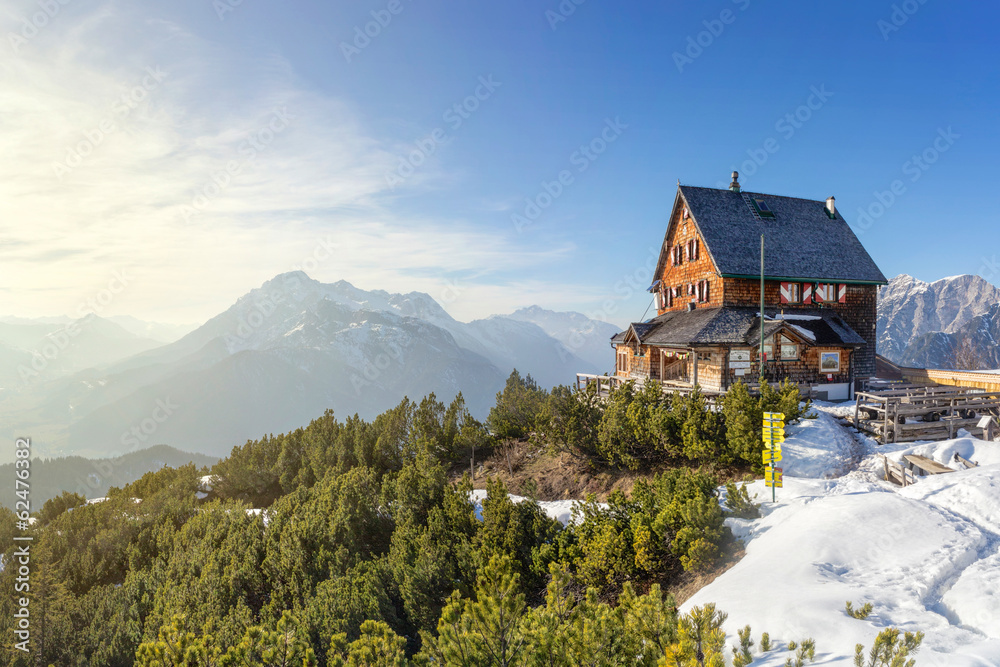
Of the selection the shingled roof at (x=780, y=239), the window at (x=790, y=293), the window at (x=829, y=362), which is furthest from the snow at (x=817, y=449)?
the shingled roof at (x=780, y=239)

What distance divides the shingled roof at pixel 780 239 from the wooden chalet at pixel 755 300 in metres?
0.07

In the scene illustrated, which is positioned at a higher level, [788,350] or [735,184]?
[735,184]

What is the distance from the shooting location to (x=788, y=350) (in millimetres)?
22672

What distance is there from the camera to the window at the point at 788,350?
74.1 feet

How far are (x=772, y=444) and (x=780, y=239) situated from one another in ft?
62.5

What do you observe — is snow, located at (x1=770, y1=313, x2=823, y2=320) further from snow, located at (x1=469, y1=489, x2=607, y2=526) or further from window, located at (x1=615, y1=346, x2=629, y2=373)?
snow, located at (x1=469, y1=489, x2=607, y2=526)

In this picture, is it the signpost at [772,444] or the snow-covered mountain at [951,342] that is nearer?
the signpost at [772,444]

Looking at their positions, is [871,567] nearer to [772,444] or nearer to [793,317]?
[772,444]

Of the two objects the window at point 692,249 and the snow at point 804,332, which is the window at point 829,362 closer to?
the snow at point 804,332

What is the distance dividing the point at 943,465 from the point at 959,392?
21.6 ft

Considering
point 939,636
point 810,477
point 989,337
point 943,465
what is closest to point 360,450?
point 810,477

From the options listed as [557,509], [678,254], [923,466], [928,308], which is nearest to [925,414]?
[923,466]

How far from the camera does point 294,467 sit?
2320 centimetres

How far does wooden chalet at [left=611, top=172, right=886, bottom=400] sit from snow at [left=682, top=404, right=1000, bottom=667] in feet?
28.4
